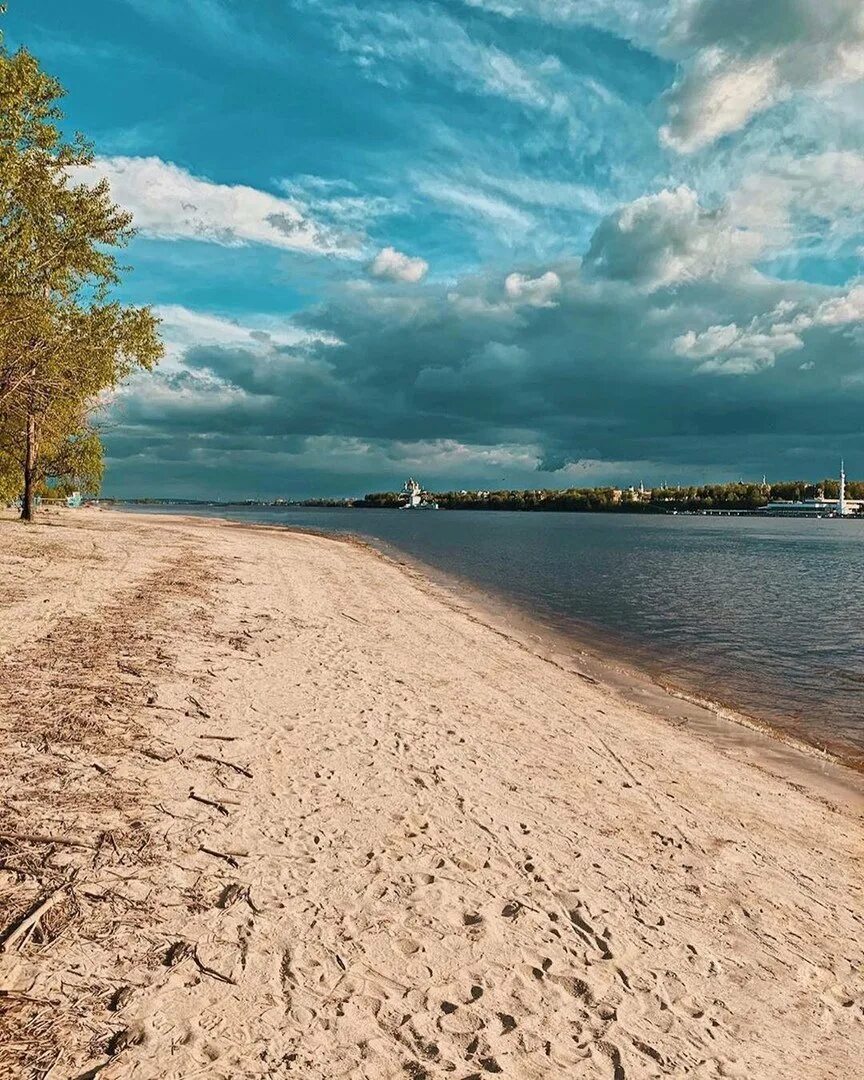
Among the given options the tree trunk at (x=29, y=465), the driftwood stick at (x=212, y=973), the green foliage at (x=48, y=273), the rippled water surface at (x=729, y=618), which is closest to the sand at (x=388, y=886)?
the driftwood stick at (x=212, y=973)

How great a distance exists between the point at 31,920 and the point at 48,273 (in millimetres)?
24725

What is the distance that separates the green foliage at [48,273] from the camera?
19875mm

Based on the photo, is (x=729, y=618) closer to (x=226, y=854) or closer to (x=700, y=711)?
(x=700, y=711)

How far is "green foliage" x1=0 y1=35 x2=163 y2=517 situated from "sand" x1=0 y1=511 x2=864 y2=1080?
1302cm

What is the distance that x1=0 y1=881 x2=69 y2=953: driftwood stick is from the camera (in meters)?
4.84

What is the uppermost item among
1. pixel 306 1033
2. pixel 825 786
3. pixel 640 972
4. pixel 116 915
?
pixel 116 915

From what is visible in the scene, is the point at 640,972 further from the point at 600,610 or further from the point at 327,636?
the point at 600,610

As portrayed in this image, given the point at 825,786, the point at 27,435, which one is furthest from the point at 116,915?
the point at 27,435

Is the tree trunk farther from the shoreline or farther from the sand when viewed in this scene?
the sand

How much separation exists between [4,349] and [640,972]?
941 inches

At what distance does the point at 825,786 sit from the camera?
1163 centimetres

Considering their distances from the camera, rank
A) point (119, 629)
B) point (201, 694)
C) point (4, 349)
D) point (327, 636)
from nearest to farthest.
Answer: point (201, 694), point (119, 629), point (327, 636), point (4, 349)

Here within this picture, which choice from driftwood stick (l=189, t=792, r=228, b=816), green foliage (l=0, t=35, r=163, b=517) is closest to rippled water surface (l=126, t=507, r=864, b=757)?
driftwood stick (l=189, t=792, r=228, b=816)

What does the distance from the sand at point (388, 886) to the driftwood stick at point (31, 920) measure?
3 cm
